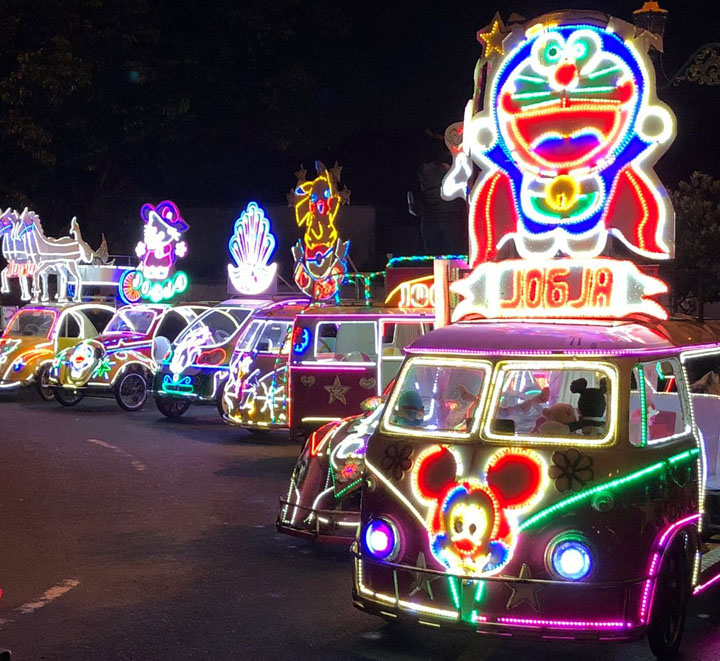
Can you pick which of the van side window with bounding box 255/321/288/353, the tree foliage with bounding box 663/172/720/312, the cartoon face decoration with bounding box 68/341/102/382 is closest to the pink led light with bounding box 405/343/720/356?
the van side window with bounding box 255/321/288/353

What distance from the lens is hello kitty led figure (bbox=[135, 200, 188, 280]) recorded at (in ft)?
74.0

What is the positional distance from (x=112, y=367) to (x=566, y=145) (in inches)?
464

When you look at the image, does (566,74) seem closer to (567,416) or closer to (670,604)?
(567,416)

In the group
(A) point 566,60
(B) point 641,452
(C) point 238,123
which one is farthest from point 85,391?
(C) point 238,123

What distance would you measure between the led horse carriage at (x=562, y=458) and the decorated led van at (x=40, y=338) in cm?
1311

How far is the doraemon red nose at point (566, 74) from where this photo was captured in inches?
346

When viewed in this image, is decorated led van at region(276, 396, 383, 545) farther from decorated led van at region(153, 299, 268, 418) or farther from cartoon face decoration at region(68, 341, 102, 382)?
cartoon face decoration at region(68, 341, 102, 382)

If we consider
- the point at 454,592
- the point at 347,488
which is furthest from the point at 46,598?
the point at 454,592

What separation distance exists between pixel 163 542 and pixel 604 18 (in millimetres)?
5605

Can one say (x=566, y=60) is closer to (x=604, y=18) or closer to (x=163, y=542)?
(x=604, y=18)

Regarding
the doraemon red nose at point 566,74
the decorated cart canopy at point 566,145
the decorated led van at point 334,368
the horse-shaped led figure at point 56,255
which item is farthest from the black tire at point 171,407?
the doraemon red nose at point 566,74

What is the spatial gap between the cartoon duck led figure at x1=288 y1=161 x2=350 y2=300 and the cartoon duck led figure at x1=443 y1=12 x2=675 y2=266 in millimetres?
9912

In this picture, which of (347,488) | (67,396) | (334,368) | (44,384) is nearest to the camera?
(347,488)

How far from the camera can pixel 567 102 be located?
8.78 m
